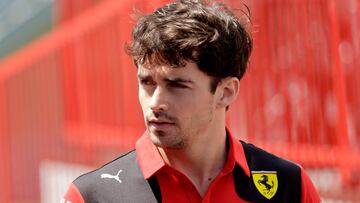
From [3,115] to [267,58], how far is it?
13.7 ft

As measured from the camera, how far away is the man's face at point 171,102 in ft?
12.2

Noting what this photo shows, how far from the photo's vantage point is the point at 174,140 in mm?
3715

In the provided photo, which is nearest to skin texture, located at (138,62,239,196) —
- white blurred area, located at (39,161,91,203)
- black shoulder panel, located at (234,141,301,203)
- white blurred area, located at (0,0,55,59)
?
black shoulder panel, located at (234,141,301,203)

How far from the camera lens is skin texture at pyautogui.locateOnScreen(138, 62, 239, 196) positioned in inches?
146

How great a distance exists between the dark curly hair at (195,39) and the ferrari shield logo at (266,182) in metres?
0.39

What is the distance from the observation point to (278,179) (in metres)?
3.95

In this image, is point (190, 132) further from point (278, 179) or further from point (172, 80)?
point (278, 179)

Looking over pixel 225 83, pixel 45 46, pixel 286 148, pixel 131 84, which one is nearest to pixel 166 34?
pixel 225 83

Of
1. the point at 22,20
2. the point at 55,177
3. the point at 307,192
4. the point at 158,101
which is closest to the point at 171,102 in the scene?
the point at 158,101

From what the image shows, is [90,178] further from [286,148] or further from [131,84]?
[131,84]

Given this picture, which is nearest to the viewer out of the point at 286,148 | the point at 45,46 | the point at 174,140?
the point at 174,140

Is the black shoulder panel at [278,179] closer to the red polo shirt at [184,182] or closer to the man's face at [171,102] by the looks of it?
the red polo shirt at [184,182]

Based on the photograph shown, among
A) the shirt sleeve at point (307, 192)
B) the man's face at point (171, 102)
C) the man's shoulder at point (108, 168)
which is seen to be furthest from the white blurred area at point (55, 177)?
the man's face at point (171, 102)

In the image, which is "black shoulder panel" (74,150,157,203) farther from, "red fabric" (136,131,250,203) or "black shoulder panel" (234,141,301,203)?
"black shoulder panel" (234,141,301,203)
